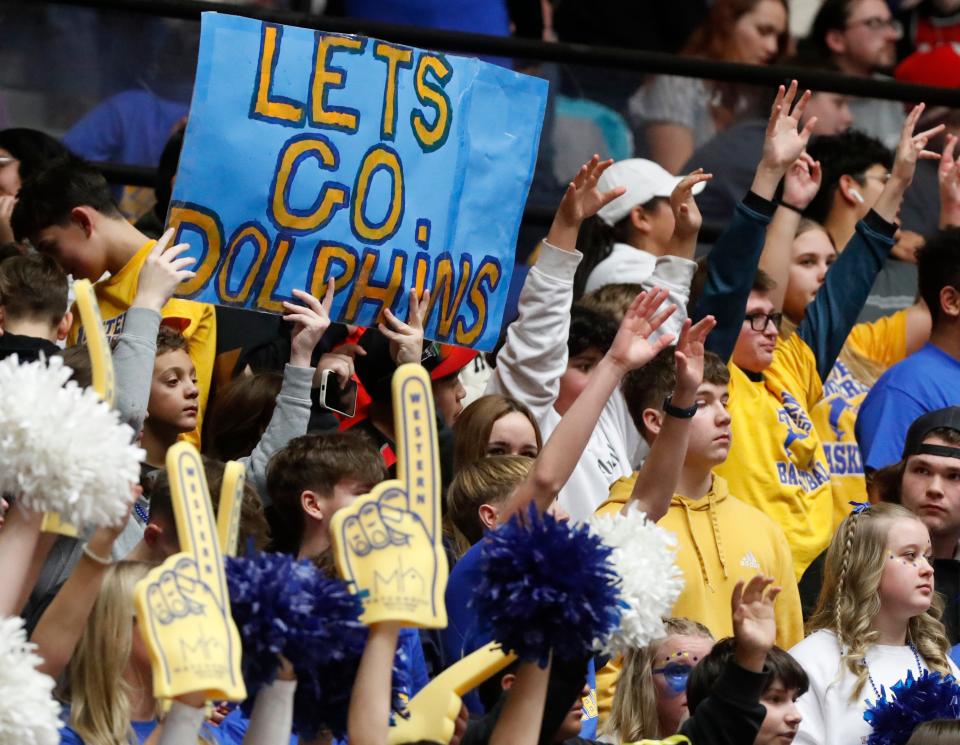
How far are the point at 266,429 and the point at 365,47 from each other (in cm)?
109

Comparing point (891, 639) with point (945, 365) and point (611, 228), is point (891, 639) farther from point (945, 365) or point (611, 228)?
point (611, 228)

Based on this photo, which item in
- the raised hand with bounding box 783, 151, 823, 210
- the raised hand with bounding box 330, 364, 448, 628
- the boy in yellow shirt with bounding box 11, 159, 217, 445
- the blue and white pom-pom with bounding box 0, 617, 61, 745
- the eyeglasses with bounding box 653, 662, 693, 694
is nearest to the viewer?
the blue and white pom-pom with bounding box 0, 617, 61, 745

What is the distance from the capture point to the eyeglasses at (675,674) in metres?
4.68

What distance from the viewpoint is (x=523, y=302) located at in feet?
18.2

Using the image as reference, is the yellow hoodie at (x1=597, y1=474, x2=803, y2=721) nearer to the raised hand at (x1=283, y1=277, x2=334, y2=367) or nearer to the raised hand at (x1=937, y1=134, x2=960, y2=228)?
the raised hand at (x1=283, y1=277, x2=334, y2=367)

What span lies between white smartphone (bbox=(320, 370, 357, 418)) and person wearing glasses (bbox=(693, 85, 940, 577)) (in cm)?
112

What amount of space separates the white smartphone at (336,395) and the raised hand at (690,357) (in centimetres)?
116

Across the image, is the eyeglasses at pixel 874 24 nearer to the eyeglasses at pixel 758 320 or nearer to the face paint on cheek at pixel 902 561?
the eyeglasses at pixel 758 320

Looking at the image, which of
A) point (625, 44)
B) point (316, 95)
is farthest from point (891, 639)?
point (625, 44)

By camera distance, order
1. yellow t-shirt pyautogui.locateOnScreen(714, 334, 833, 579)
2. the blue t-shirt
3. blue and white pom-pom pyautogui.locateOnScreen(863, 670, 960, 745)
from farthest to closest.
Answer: the blue t-shirt → yellow t-shirt pyautogui.locateOnScreen(714, 334, 833, 579) → blue and white pom-pom pyautogui.locateOnScreen(863, 670, 960, 745)

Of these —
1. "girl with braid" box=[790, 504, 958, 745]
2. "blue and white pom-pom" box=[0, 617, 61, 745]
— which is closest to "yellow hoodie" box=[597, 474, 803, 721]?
"girl with braid" box=[790, 504, 958, 745]

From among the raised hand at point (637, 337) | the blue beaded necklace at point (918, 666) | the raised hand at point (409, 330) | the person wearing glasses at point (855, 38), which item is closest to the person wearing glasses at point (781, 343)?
the blue beaded necklace at point (918, 666)

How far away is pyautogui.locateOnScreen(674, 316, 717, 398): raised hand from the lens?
15.2 ft

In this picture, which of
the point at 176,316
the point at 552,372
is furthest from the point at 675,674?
the point at 176,316
